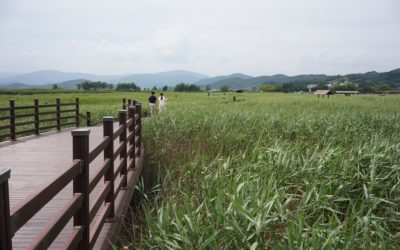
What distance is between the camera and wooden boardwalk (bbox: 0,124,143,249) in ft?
12.4

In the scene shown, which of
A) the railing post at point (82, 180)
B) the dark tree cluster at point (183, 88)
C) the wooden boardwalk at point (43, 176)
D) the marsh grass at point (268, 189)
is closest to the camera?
the railing post at point (82, 180)

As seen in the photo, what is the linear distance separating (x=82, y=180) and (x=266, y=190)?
8.58 ft

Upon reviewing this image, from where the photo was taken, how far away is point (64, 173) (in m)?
2.60

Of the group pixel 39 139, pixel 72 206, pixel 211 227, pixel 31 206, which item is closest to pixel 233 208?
pixel 211 227

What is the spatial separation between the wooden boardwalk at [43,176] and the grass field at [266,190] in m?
0.39

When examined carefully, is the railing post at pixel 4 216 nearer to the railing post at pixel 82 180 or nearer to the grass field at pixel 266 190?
the railing post at pixel 82 180

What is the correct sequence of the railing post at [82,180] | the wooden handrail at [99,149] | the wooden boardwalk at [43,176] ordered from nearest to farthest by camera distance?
the railing post at [82,180], the wooden handrail at [99,149], the wooden boardwalk at [43,176]

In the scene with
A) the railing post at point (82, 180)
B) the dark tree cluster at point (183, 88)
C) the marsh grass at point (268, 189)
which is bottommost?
the marsh grass at point (268, 189)

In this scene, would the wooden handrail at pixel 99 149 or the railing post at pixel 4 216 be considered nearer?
the railing post at pixel 4 216

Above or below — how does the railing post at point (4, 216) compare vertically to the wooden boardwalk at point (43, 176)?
above

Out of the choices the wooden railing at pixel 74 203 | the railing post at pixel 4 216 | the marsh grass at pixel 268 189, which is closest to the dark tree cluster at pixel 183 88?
the marsh grass at pixel 268 189

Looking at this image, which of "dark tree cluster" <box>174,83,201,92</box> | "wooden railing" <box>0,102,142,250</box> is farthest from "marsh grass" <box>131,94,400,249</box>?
"dark tree cluster" <box>174,83,201,92</box>

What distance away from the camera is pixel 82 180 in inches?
121

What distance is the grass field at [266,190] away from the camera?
13.1 ft
